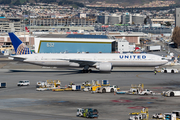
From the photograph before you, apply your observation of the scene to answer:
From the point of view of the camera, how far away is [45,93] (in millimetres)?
50719

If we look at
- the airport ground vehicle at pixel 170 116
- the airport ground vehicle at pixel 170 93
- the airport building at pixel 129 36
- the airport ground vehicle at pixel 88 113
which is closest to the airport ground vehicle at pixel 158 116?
the airport ground vehicle at pixel 170 116

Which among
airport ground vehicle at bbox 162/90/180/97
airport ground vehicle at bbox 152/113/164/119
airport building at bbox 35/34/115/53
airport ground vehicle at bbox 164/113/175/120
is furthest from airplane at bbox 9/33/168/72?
airport ground vehicle at bbox 164/113/175/120

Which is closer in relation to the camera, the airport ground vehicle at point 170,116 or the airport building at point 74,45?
the airport ground vehicle at point 170,116

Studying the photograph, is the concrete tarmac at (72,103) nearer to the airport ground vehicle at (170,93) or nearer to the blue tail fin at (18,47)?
the airport ground vehicle at (170,93)

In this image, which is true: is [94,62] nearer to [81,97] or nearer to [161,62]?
[161,62]

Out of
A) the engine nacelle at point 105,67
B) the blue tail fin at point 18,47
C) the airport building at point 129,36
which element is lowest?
the engine nacelle at point 105,67

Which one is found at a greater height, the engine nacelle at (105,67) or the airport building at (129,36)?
the airport building at (129,36)

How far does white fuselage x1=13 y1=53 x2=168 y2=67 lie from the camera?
75.9 metres

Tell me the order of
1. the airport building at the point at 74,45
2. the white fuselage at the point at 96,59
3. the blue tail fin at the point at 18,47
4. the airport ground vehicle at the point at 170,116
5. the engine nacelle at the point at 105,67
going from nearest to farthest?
the airport ground vehicle at the point at 170,116 < the engine nacelle at the point at 105,67 < the white fuselage at the point at 96,59 < the blue tail fin at the point at 18,47 < the airport building at the point at 74,45

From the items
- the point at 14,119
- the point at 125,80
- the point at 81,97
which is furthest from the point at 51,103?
the point at 125,80

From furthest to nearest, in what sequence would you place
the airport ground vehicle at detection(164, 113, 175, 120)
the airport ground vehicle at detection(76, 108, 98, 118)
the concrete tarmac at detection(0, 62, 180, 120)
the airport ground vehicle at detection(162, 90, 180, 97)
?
the airport ground vehicle at detection(162, 90, 180, 97) → the concrete tarmac at detection(0, 62, 180, 120) → the airport ground vehicle at detection(76, 108, 98, 118) → the airport ground vehicle at detection(164, 113, 175, 120)

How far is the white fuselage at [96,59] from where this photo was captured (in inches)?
2990

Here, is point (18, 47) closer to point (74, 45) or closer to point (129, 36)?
point (74, 45)

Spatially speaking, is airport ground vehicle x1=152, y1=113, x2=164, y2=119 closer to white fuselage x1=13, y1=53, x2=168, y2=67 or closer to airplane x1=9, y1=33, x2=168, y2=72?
airplane x1=9, y1=33, x2=168, y2=72
